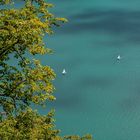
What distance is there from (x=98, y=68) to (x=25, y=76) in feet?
264

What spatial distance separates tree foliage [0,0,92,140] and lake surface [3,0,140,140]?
4876 cm

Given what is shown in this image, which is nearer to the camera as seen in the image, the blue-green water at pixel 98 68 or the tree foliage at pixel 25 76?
the tree foliage at pixel 25 76

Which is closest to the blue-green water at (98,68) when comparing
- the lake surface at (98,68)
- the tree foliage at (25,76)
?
the lake surface at (98,68)

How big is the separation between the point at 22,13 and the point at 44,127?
3811 millimetres

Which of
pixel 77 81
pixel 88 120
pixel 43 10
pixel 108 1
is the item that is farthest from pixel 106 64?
pixel 43 10

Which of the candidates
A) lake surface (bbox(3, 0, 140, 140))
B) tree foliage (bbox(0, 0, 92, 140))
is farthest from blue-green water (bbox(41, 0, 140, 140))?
tree foliage (bbox(0, 0, 92, 140))

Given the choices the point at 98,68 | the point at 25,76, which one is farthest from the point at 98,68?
the point at 25,76

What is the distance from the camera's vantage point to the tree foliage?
1308 cm

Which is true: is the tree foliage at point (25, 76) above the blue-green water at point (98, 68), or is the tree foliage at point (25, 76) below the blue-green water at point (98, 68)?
below

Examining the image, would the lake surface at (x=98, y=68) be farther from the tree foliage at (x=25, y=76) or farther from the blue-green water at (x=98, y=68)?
the tree foliage at (x=25, y=76)

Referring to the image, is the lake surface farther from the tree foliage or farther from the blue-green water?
the tree foliage

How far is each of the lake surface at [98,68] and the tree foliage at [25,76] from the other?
160 feet

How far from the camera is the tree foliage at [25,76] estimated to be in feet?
42.9

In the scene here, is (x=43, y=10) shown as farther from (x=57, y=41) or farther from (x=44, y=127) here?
(x=57, y=41)
